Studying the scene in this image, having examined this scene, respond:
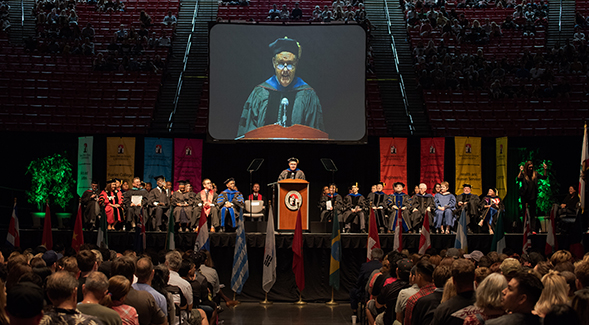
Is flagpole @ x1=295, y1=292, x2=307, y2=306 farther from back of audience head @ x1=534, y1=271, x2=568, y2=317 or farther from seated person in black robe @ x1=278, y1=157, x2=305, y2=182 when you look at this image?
back of audience head @ x1=534, y1=271, x2=568, y2=317

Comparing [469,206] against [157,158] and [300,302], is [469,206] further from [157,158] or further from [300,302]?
[157,158]

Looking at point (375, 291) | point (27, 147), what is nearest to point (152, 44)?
point (27, 147)

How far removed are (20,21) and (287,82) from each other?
14905 millimetres

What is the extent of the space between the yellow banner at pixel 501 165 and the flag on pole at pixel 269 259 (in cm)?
828

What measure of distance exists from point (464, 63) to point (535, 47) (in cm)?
360

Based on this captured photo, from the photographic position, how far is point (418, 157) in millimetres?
18531

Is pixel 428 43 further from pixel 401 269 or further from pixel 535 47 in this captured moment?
pixel 401 269

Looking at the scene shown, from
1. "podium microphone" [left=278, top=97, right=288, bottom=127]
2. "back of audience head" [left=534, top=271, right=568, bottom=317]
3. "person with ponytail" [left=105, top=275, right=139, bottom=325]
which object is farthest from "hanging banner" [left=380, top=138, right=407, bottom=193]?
"back of audience head" [left=534, top=271, right=568, bottom=317]

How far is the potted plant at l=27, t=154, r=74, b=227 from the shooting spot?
1833 cm

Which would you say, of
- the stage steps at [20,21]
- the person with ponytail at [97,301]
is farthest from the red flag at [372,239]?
the stage steps at [20,21]

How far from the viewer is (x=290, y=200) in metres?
13.7

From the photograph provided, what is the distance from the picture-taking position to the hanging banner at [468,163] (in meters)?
17.7

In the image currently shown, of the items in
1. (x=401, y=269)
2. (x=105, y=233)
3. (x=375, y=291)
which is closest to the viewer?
(x=401, y=269)

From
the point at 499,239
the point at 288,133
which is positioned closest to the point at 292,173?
the point at 288,133
